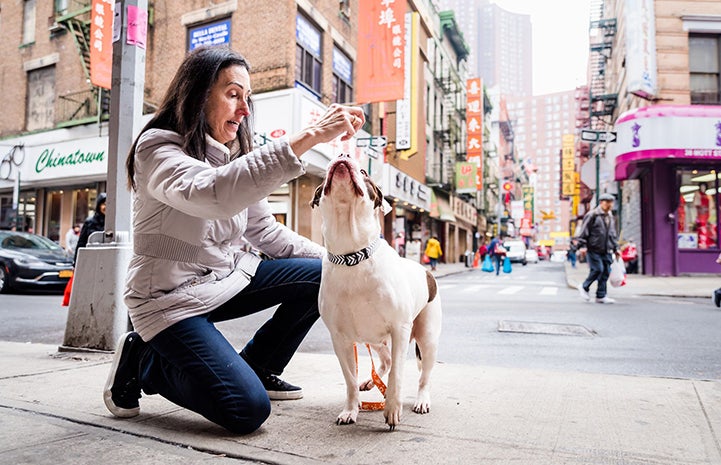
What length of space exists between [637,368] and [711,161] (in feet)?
50.0

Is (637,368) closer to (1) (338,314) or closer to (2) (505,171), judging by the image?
(1) (338,314)

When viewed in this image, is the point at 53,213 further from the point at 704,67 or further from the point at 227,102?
the point at 704,67

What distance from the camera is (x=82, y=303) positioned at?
14.6 feet

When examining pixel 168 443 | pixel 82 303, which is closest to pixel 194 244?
pixel 168 443

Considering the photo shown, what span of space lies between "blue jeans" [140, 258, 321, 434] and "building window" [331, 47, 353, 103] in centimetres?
1806

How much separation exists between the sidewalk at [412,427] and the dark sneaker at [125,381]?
0.19 feet

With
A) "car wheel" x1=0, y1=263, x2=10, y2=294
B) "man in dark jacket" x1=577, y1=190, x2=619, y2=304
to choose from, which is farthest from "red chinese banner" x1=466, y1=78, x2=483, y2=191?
"car wheel" x1=0, y1=263, x2=10, y2=294

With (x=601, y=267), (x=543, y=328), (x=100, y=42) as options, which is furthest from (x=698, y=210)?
(x=100, y=42)

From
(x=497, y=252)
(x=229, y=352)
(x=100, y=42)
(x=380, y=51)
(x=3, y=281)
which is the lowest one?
(x=3, y=281)

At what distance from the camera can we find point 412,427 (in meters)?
2.55

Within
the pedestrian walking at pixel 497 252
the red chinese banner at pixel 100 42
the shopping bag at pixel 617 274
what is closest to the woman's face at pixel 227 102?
the shopping bag at pixel 617 274

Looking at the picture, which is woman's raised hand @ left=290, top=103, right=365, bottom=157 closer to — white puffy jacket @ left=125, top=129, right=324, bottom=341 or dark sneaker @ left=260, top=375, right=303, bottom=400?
white puffy jacket @ left=125, top=129, right=324, bottom=341

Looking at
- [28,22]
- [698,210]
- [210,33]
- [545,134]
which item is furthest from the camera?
[545,134]

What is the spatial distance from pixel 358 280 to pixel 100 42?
17.5m
